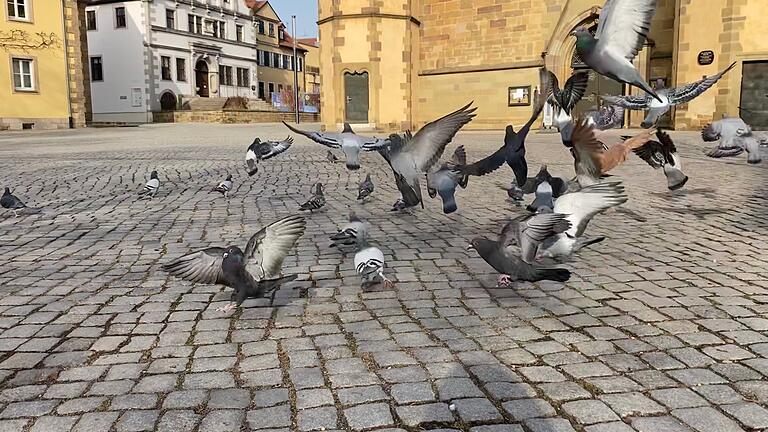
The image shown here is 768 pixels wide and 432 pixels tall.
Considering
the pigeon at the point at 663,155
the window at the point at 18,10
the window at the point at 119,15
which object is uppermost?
the window at the point at 119,15

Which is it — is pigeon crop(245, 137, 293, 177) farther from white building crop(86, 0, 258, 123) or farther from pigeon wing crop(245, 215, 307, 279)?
white building crop(86, 0, 258, 123)

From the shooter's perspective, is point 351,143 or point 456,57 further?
point 456,57

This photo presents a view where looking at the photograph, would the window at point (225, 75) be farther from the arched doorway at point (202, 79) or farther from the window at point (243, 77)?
the arched doorway at point (202, 79)

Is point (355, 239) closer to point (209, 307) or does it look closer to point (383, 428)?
point (209, 307)

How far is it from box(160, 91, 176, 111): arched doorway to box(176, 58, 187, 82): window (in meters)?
1.88

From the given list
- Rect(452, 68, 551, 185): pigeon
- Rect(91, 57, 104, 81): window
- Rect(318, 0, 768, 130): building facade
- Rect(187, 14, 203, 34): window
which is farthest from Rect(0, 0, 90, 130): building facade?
Rect(452, 68, 551, 185): pigeon

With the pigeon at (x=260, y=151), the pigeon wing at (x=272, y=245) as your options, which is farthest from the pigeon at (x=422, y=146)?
the pigeon at (x=260, y=151)

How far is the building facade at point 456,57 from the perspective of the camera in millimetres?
25516

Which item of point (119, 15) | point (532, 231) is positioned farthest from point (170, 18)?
point (532, 231)

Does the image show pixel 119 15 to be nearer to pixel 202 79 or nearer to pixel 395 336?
pixel 202 79

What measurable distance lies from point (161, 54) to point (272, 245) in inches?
2251

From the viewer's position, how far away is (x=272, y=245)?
411cm

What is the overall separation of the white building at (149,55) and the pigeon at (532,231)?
2168 inches

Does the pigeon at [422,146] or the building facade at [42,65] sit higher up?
the building facade at [42,65]
